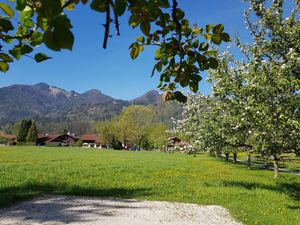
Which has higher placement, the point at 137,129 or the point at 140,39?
the point at 137,129

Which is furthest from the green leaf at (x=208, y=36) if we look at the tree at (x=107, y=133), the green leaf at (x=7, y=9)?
the tree at (x=107, y=133)

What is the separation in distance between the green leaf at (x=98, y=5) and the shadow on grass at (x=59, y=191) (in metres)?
15.7

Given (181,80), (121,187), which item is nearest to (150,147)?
(121,187)

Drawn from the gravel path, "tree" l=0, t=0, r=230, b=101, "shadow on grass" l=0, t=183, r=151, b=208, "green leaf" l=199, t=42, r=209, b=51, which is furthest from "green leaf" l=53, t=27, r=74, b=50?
"shadow on grass" l=0, t=183, r=151, b=208

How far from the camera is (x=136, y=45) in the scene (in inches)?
106

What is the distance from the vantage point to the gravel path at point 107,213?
12.9 metres

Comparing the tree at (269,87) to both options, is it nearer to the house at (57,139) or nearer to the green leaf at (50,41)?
the green leaf at (50,41)

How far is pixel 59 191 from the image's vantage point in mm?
18953

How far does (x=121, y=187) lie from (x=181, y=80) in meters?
19.2

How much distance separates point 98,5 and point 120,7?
0.13m

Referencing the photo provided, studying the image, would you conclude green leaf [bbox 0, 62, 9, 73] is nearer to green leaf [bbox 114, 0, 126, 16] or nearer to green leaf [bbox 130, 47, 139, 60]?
green leaf [bbox 130, 47, 139, 60]

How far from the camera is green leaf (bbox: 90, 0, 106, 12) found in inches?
67.1

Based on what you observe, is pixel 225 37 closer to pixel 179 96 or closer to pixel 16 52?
pixel 179 96

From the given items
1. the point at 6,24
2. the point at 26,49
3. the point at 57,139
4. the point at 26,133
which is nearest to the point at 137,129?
the point at 26,133
